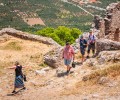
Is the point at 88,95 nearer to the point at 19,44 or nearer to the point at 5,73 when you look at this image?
the point at 5,73

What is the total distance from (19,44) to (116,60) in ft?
36.4

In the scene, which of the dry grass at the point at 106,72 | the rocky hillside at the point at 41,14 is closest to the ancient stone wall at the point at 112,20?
the dry grass at the point at 106,72

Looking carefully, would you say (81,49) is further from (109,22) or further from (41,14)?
(41,14)

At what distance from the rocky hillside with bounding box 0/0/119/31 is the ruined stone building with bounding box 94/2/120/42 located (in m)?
113

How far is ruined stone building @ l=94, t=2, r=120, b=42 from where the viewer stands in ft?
77.8

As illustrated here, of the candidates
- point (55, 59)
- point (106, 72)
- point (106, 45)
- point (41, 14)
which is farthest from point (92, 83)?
point (41, 14)

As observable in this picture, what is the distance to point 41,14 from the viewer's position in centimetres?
16625

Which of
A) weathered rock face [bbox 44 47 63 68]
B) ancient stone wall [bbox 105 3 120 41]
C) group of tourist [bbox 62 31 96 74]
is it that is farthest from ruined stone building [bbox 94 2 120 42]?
weathered rock face [bbox 44 47 63 68]

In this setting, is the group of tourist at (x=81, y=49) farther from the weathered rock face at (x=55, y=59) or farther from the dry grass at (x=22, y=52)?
the dry grass at (x=22, y=52)

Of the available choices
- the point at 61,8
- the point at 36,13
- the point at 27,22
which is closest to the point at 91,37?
the point at 27,22

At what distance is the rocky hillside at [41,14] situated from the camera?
14925 centimetres

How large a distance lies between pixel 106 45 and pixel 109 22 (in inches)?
199

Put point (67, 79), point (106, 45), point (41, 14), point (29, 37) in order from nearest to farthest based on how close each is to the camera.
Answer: point (67, 79) → point (106, 45) → point (29, 37) → point (41, 14)

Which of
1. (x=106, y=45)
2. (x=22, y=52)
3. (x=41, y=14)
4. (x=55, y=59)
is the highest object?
(x=106, y=45)
